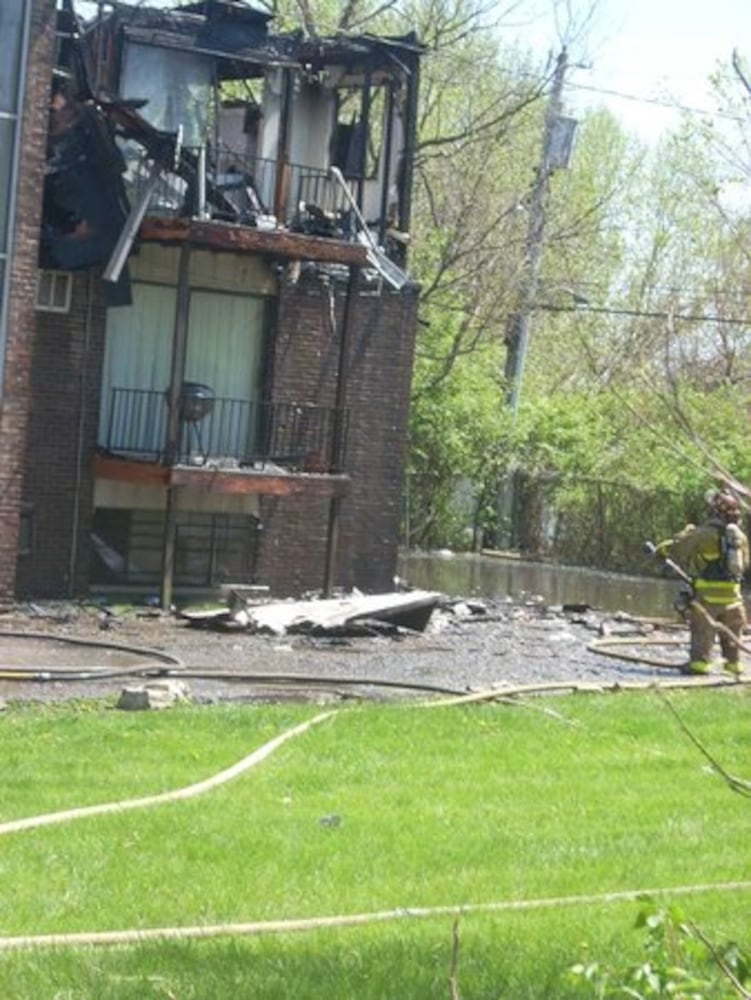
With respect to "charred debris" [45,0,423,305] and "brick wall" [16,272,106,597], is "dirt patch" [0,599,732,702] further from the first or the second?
"charred debris" [45,0,423,305]

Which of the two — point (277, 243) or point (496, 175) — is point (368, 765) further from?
A: point (496, 175)

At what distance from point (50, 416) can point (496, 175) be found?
20195 millimetres

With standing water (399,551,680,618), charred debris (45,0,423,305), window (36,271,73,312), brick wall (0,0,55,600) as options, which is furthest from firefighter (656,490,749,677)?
standing water (399,551,680,618)

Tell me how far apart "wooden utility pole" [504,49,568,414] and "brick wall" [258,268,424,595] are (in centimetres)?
1493

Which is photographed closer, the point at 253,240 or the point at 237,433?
the point at 253,240

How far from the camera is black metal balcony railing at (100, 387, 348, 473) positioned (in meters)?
27.2

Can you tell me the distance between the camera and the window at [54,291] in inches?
1034

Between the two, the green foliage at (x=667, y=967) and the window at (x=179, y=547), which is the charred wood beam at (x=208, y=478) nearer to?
the window at (x=179, y=547)

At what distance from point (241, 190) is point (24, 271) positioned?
14.5 feet

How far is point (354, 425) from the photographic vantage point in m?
29.3

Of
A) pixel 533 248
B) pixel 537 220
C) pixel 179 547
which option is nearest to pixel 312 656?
pixel 179 547

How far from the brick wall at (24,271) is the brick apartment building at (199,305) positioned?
3 centimetres

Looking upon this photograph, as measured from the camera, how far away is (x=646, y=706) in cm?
1662

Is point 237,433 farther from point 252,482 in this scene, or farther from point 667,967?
point 667,967
